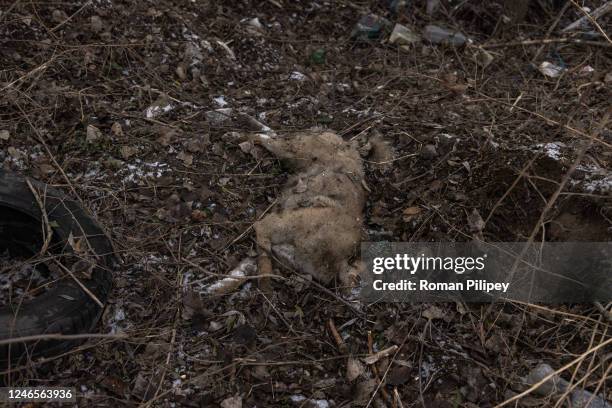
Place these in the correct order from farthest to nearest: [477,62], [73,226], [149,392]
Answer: [477,62] < [73,226] < [149,392]

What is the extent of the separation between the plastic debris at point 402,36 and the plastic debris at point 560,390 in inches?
111

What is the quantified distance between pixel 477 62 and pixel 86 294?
3184 mm

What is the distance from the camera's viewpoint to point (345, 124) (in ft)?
11.0

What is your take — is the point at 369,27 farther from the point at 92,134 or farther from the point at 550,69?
the point at 92,134

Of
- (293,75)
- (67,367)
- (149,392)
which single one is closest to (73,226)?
(67,367)

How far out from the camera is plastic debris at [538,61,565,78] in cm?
406

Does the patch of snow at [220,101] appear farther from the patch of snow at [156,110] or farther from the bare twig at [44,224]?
the bare twig at [44,224]

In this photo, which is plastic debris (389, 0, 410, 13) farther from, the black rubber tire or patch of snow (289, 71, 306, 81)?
the black rubber tire

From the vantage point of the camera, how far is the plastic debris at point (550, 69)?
406 cm

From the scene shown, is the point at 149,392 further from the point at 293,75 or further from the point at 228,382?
the point at 293,75

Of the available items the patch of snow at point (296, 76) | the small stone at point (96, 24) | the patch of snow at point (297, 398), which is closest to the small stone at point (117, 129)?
the small stone at point (96, 24)

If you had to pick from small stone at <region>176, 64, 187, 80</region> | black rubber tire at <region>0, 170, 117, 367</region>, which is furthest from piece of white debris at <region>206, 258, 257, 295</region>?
small stone at <region>176, 64, 187, 80</region>

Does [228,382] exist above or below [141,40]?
below

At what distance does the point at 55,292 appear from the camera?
2.34 m
